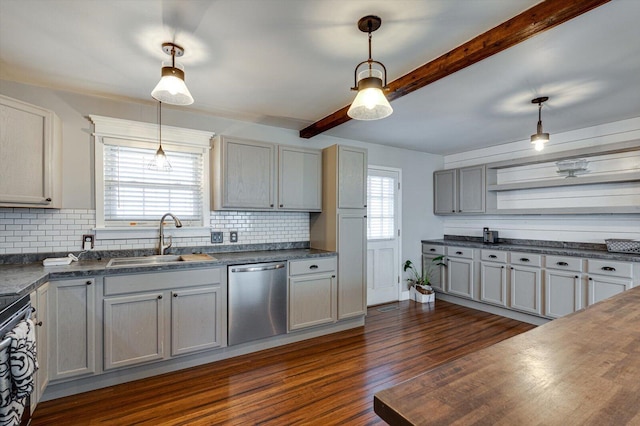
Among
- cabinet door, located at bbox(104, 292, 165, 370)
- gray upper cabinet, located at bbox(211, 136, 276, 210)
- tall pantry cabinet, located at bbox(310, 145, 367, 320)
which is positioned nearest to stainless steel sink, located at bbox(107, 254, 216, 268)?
cabinet door, located at bbox(104, 292, 165, 370)

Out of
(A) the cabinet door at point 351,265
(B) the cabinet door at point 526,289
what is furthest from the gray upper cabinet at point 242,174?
(B) the cabinet door at point 526,289

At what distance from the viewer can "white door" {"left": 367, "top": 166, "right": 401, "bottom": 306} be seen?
4.70 metres

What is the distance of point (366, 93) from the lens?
1746 mm

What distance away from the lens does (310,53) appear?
87.0 inches

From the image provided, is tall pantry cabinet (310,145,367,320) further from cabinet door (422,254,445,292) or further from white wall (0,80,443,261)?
cabinet door (422,254,445,292)

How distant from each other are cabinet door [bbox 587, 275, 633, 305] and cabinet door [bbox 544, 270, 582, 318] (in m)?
0.11

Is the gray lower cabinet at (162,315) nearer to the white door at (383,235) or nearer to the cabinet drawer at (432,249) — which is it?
the white door at (383,235)

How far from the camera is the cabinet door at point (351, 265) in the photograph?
365 cm

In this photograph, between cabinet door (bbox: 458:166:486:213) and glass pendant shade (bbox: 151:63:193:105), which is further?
cabinet door (bbox: 458:166:486:213)

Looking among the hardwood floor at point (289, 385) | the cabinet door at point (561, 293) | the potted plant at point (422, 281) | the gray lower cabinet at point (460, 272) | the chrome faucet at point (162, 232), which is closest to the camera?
the hardwood floor at point (289, 385)

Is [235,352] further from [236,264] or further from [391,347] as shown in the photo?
[391,347]

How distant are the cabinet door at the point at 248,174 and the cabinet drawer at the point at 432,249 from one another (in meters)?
2.85

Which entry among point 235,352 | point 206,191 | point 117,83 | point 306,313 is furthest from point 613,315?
point 117,83

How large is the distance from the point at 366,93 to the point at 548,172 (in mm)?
3747
